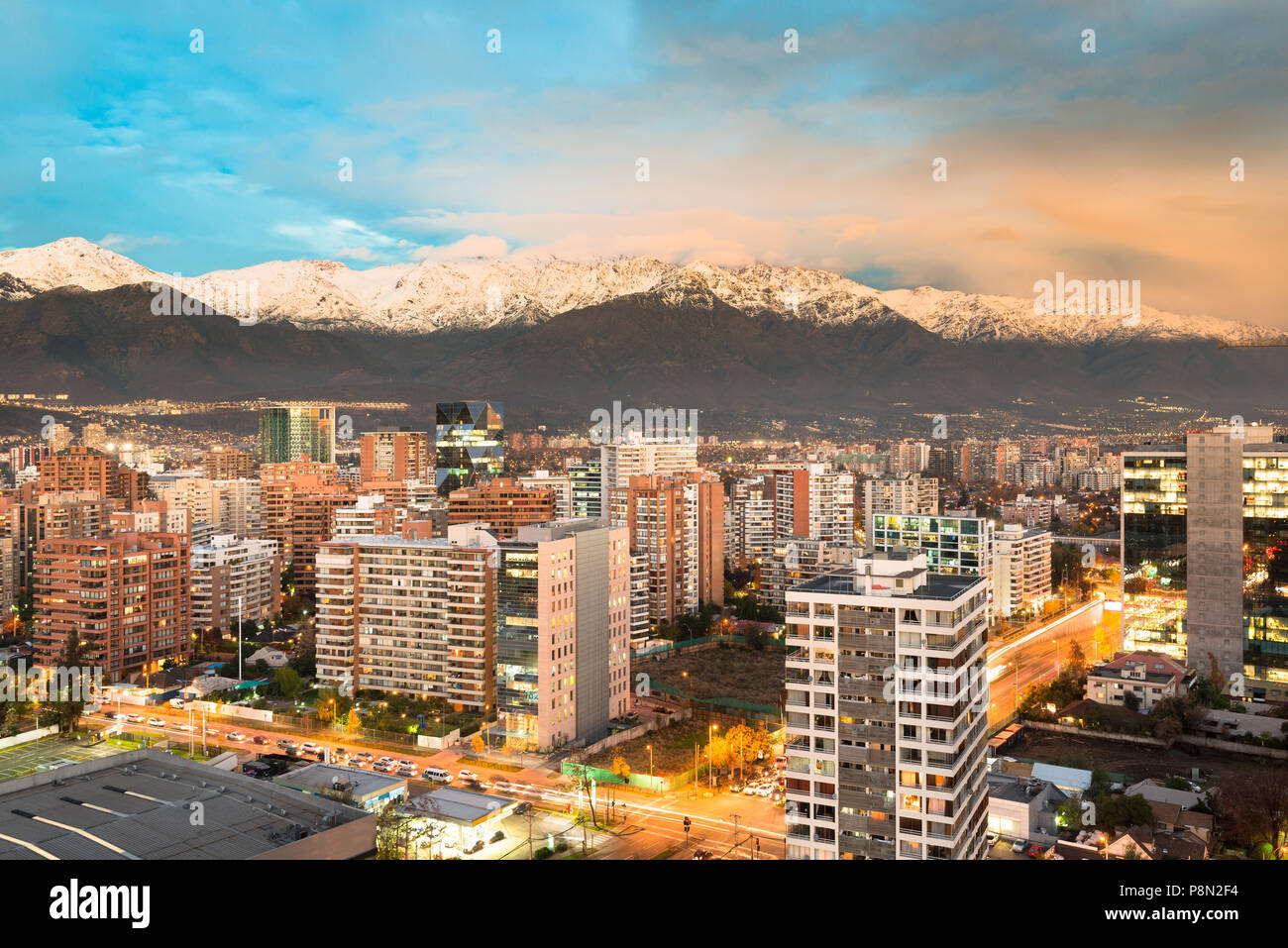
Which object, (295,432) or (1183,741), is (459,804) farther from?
(295,432)

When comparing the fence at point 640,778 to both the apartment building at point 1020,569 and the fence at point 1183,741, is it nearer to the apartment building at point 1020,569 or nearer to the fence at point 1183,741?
the fence at point 1183,741

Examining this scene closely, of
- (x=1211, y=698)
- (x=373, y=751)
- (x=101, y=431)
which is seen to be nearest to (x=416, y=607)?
(x=373, y=751)

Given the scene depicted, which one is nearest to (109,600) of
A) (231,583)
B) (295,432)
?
(231,583)

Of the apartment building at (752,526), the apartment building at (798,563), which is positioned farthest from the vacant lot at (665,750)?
the apartment building at (752,526)

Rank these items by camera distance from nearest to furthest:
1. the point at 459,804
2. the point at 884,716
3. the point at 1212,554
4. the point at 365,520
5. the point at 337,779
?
the point at 884,716, the point at 459,804, the point at 337,779, the point at 1212,554, the point at 365,520

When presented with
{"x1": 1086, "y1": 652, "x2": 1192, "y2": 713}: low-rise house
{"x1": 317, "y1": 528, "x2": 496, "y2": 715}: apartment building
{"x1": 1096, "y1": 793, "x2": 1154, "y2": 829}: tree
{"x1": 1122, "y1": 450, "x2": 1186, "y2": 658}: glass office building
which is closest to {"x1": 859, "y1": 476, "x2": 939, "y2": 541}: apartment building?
{"x1": 1122, "y1": 450, "x2": 1186, "y2": 658}: glass office building

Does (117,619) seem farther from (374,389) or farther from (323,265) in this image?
(323,265)
